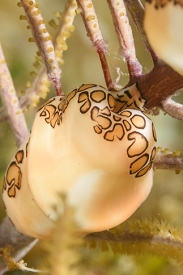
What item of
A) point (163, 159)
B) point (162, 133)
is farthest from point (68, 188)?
point (162, 133)

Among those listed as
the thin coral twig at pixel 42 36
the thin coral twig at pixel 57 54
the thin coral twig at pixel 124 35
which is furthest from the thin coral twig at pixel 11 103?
the thin coral twig at pixel 124 35

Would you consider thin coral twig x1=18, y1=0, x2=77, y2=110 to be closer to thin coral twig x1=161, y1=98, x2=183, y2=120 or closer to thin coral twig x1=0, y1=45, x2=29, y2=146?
thin coral twig x1=0, y1=45, x2=29, y2=146

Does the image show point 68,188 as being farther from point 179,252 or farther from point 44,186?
point 179,252

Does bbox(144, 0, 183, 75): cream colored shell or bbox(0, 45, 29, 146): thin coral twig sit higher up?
bbox(144, 0, 183, 75): cream colored shell

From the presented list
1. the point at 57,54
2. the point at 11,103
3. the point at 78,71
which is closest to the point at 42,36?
the point at 57,54

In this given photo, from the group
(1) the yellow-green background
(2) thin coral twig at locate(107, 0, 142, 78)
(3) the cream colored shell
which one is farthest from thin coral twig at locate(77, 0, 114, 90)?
(1) the yellow-green background

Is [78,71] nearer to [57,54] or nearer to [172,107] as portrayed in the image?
[57,54]

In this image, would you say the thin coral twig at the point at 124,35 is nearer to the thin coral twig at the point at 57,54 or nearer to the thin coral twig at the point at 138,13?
the thin coral twig at the point at 138,13
